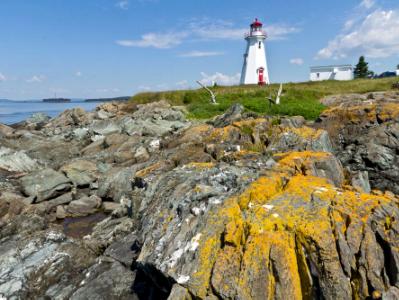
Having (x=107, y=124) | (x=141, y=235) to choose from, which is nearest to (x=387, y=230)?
(x=141, y=235)

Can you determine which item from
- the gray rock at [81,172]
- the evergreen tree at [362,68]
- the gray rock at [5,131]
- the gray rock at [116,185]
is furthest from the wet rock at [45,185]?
the evergreen tree at [362,68]

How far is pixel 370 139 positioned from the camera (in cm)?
1583

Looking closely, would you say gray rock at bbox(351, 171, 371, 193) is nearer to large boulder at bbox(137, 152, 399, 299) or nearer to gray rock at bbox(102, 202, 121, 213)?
large boulder at bbox(137, 152, 399, 299)

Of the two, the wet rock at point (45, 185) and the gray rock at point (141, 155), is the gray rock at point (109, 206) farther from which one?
the gray rock at point (141, 155)

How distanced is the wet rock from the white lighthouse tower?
56.3 metres

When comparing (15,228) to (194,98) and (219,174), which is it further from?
(194,98)

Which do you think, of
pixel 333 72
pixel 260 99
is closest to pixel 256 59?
pixel 333 72

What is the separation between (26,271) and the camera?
987 cm

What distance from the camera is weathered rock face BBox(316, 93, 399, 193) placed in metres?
14.6

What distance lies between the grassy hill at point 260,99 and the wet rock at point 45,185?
18846 mm

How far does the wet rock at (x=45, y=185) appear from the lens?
59.9ft

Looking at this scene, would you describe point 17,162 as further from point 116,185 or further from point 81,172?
point 116,185

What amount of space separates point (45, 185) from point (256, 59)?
59.6 metres

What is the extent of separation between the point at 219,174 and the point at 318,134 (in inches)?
283
